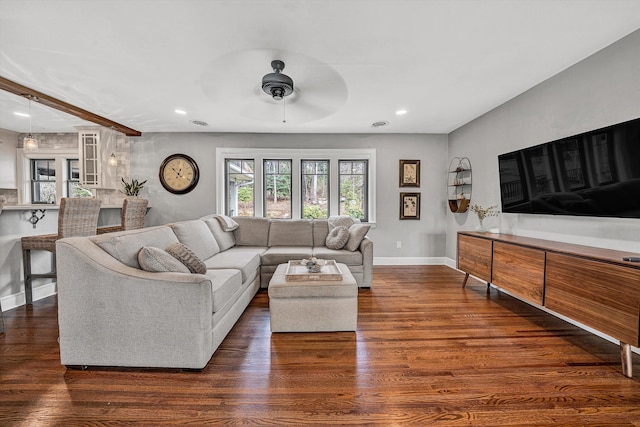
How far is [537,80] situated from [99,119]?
572 cm

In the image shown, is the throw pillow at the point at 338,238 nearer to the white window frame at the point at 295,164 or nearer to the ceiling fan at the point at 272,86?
the white window frame at the point at 295,164

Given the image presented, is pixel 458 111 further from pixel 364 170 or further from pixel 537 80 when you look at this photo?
pixel 364 170

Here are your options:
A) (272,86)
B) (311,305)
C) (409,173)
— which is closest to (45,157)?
(272,86)

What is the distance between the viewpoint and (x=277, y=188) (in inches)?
189

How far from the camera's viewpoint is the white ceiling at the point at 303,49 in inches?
66.7

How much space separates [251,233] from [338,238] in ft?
4.49

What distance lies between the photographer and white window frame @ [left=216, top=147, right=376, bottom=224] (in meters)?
4.63

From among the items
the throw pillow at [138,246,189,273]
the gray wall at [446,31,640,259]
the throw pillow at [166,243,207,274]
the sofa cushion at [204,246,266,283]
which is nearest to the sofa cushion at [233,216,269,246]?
the sofa cushion at [204,246,266,283]

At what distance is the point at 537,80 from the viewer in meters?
2.65

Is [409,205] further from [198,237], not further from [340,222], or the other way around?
[198,237]

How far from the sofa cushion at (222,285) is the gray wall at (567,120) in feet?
10.4

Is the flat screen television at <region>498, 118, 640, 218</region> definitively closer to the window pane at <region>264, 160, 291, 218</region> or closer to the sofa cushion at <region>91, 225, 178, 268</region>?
the window pane at <region>264, 160, 291, 218</region>

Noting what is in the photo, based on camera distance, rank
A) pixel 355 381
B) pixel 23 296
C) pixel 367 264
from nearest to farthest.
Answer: pixel 355 381, pixel 23 296, pixel 367 264

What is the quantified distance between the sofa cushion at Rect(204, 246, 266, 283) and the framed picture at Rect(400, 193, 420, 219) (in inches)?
104
